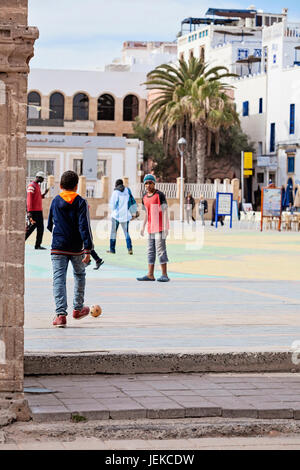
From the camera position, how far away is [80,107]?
79.8m

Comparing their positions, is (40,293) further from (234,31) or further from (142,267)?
(234,31)

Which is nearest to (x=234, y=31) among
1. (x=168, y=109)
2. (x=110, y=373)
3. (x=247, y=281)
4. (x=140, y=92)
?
(x=140, y=92)

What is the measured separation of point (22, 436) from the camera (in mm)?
6062

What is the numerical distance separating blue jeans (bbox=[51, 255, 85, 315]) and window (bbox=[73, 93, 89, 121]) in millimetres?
69718

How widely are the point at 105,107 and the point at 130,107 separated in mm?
1956

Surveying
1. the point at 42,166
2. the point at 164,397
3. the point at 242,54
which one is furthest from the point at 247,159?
the point at 164,397

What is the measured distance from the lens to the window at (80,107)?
79.4 m

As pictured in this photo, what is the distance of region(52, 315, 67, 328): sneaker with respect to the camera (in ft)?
32.7

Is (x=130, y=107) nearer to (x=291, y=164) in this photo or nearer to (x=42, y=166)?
(x=42, y=166)

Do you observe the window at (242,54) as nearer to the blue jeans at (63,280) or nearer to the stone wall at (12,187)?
the blue jeans at (63,280)

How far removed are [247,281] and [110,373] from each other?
8711 millimetres

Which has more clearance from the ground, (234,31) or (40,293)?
(234,31)

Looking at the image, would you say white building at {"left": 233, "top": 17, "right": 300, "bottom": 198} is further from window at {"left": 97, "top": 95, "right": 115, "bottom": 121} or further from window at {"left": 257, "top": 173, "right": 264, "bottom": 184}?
window at {"left": 97, "top": 95, "right": 115, "bottom": 121}

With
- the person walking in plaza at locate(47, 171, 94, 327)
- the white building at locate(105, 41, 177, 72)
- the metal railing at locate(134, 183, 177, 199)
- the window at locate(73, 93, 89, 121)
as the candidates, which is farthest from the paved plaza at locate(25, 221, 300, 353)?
the white building at locate(105, 41, 177, 72)
